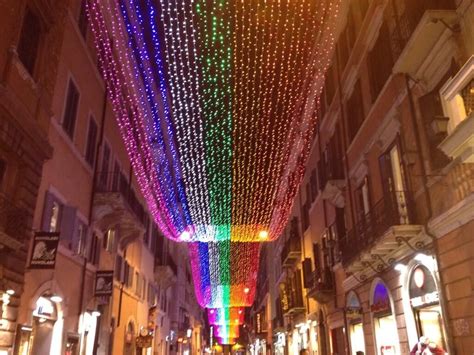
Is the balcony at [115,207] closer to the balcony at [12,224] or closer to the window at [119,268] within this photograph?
the window at [119,268]

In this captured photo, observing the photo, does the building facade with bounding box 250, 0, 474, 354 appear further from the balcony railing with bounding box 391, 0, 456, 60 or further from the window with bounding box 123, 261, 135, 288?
the window with bounding box 123, 261, 135, 288

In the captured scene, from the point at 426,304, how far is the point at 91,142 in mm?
11729

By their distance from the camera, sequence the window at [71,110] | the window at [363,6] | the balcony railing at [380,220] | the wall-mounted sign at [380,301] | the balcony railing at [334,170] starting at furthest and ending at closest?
the balcony railing at [334,170], the window at [363,6], the window at [71,110], the wall-mounted sign at [380,301], the balcony railing at [380,220]

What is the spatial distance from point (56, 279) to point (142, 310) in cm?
1269

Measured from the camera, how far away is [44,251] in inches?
409

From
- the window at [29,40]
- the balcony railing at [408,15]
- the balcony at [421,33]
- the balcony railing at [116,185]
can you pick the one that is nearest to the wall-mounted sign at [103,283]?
the balcony railing at [116,185]

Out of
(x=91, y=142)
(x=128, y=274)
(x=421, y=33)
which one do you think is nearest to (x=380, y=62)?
(x=421, y=33)

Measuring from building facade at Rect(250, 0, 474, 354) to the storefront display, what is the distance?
0.02m

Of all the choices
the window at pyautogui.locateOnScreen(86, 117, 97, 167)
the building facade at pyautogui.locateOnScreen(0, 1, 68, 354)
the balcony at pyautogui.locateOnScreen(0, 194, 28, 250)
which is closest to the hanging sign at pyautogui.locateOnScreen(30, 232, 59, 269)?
the building facade at pyautogui.locateOnScreen(0, 1, 68, 354)

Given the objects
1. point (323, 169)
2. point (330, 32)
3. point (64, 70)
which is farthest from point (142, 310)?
point (330, 32)

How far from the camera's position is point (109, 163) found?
Result: 1839 centimetres

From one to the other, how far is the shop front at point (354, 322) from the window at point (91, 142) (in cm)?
→ 1005

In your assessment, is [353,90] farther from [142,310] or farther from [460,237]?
[142,310]

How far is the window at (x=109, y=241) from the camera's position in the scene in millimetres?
17925
